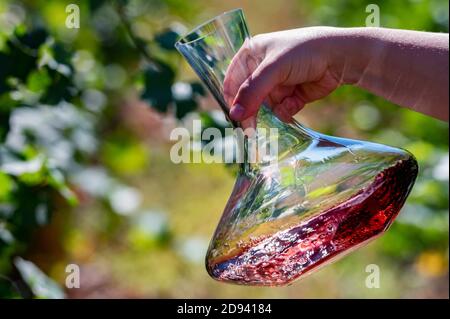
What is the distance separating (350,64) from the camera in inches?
40.2

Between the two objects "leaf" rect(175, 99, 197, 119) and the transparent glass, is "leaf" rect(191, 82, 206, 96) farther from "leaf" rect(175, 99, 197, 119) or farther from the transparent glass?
the transparent glass

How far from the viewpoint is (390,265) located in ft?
8.76

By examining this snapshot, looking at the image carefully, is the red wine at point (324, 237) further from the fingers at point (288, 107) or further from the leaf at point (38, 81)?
the leaf at point (38, 81)

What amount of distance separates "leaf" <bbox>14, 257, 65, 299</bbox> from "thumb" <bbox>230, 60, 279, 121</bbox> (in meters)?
0.66

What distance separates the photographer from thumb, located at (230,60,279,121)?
0.98m

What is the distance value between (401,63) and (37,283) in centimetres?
88

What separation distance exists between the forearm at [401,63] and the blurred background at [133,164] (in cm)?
55

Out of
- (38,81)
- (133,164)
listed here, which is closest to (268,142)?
(38,81)

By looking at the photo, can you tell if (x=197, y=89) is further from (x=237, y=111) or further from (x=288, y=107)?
(x=237, y=111)

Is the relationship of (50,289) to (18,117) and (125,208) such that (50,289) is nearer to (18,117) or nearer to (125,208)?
(18,117)

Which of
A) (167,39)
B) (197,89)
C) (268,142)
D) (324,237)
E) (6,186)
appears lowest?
(324,237)

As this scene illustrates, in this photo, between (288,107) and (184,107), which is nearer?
(288,107)
